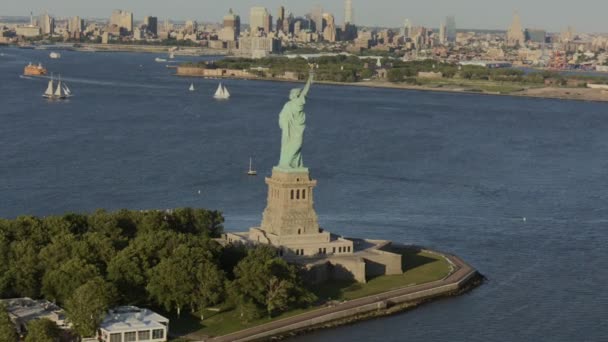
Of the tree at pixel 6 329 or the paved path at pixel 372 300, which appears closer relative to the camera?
the tree at pixel 6 329

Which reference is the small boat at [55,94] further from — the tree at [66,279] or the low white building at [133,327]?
the low white building at [133,327]

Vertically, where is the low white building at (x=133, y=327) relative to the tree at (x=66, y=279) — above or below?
below

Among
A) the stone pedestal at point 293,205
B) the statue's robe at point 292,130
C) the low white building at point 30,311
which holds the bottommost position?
the low white building at point 30,311

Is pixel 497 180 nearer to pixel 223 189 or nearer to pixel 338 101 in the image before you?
pixel 223 189

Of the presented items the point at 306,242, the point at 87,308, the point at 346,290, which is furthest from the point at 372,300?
the point at 87,308

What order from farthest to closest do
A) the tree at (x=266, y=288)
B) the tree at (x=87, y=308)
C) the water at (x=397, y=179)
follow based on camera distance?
the water at (x=397, y=179)
the tree at (x=266, y=288)
the tree at (x=87, y=308)

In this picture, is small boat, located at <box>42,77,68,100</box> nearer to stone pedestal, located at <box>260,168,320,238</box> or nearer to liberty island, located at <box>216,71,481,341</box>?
liberty island, located at <box>216,71,481,341</box>

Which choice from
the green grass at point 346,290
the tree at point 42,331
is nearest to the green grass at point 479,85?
the green grass at point 346,290
